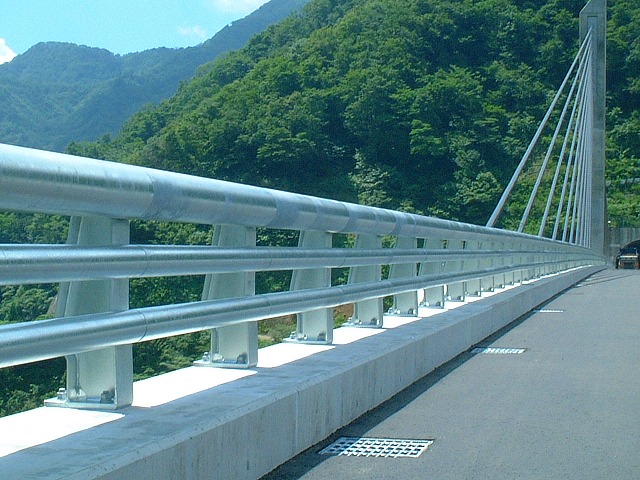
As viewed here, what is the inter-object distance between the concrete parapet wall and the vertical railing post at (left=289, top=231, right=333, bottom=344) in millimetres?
168

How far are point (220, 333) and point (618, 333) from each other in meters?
6.85

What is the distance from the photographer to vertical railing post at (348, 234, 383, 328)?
269 inches

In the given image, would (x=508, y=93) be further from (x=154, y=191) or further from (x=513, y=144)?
(x=154, y=191)

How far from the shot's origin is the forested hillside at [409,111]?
3140 inches

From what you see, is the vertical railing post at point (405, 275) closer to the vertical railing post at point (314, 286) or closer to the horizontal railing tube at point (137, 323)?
the vertical railing post at point (314, 286)

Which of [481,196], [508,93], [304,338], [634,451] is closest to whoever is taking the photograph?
[634,451]

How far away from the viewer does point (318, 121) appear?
8981 cm

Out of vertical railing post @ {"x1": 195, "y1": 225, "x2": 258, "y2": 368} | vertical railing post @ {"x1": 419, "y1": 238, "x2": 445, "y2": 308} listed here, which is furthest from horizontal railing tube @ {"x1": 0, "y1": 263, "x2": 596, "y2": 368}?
vertical railing post @ {"x1": 419, "y1": 238, "x2": 445, "y2": 308}

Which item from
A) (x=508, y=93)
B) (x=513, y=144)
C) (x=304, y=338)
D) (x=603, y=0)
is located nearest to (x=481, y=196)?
(x=513, y=144)

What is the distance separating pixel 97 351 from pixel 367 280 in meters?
3.49

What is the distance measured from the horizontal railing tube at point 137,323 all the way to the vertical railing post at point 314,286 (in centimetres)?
11

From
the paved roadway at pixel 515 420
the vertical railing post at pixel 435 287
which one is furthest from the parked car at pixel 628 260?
the vertical railing post at pixel 435 287

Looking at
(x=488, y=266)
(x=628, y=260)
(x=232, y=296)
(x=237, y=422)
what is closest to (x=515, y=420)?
(x=232, y=296)

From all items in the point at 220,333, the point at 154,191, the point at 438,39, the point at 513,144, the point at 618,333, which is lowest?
the point at 618,333
